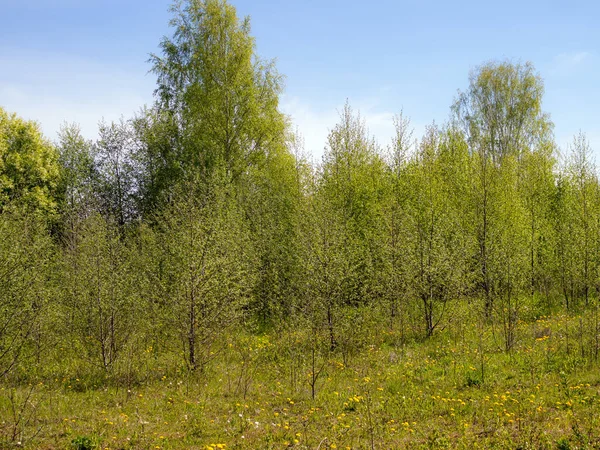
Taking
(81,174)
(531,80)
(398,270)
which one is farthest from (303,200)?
(531,80)

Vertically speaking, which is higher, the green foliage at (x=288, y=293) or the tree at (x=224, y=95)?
the tree at (x=224, y=95)

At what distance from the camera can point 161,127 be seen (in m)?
25.2

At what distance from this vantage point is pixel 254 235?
17.7 m

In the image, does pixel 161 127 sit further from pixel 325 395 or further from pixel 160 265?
pixel 325 395

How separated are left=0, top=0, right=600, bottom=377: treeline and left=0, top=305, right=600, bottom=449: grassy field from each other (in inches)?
29.1

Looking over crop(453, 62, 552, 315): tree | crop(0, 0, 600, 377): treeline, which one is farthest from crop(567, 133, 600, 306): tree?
crop(453, 62, 552, 315): tree

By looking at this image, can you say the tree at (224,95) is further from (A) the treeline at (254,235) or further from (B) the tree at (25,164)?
(B) the tree at (25,164)

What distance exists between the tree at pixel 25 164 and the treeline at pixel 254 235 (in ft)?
0.38

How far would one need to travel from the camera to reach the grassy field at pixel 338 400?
665cm

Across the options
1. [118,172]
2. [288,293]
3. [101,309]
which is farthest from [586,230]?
[118,172]

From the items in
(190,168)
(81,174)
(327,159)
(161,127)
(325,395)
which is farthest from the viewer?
(81,174)

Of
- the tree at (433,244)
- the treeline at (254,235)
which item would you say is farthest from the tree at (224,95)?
the tree at (433,244)

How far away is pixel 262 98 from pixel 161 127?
24.5 feet

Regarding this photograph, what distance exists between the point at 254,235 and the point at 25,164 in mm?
16606
